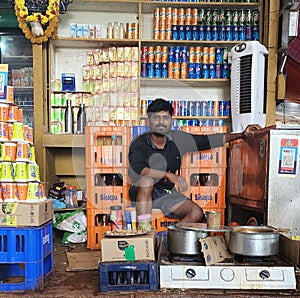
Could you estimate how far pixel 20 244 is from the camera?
6.47 ft

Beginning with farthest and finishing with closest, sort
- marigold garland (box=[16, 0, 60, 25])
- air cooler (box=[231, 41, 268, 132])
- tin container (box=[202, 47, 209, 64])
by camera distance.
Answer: tin container (box=[202, 47, 209, 64]), air cooler (box=[231, 41, 268, 132]), marigold garland (box=[16, 0, 60, 25])

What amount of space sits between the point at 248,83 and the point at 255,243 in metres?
2.11

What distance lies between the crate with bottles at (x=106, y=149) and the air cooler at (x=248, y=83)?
1.32 m

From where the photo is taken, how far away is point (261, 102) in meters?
3.69

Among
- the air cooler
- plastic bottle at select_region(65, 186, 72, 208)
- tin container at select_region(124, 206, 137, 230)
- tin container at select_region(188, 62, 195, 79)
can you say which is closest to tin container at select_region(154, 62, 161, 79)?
tin container at select_region(188, 62, 195, 79)

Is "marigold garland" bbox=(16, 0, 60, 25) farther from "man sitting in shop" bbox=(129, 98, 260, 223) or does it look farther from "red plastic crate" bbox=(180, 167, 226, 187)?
"red plastic crate" bbox=(180, 167, 226, 187)

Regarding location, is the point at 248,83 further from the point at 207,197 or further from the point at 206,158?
the point at 207,197

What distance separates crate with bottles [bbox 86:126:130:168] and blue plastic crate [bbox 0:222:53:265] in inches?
38.0

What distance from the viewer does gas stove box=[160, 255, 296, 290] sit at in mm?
1864

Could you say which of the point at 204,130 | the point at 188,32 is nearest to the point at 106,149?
the point at 204,130

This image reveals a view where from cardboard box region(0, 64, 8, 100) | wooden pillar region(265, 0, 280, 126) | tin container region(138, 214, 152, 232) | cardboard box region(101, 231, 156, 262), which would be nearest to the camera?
cardboard box region(101, 231, 156, 262)

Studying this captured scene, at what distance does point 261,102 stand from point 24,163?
2.43 m

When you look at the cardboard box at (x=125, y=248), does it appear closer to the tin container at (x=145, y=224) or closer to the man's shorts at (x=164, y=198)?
the tin container at (x=145, y=224)

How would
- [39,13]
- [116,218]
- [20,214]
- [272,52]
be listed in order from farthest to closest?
[272,52]
[39,13]
[116,218]
[20,214]
